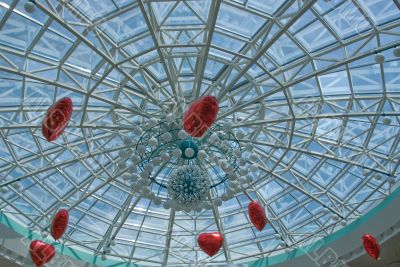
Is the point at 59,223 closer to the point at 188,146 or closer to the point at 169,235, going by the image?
the point at 188,146

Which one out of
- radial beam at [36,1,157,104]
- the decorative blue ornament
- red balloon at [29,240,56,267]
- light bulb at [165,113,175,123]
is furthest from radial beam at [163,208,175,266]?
radial beam at [36,1,157,104]

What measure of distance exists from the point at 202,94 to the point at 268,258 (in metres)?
11.8

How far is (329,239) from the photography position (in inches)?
989

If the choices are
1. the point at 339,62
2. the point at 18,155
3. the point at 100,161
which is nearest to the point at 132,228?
the point at 100,161

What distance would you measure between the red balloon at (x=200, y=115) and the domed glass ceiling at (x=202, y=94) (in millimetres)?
2491

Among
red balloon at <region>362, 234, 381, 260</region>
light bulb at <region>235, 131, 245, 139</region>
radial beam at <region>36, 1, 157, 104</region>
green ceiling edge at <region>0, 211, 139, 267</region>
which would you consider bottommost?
red balloon at <region>362, 234, 381, 260</region>

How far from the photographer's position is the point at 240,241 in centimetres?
2730

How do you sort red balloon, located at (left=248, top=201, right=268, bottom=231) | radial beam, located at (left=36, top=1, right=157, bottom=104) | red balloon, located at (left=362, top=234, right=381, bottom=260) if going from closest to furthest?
radial beam, located at (left=36, top=1, right=157, bottom=104) < red balloon, located at (left=248, top=201, right=268, bottom=231) < red balloon, located at (left=362, top=234, right=381, bottom=260)

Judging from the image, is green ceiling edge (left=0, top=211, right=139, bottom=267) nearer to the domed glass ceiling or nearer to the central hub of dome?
the domed glass ceiling

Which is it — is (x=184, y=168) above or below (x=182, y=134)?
below

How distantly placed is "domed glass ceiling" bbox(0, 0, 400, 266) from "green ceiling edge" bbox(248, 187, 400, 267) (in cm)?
40

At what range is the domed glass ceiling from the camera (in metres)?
16.1

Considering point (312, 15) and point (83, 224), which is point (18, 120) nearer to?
point (83, 224)

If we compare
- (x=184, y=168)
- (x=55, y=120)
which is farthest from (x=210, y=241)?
(x=55, y=120)
